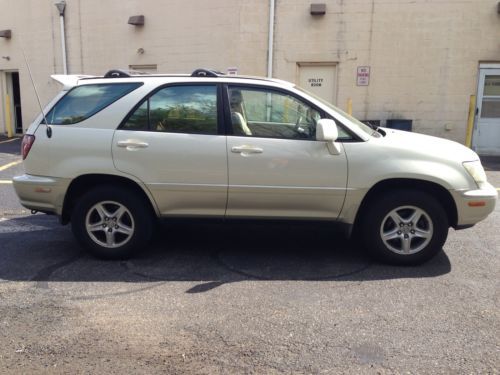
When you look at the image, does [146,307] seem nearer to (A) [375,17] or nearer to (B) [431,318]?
(B) [431,318]

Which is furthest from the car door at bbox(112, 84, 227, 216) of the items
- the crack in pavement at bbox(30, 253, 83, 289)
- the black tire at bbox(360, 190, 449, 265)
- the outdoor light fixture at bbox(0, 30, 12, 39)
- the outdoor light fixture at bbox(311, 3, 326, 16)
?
the outdoor light fixture at bbox(0, 30, 12, 39)

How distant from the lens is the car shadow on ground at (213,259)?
4402 mm

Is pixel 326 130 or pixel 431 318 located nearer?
pixel 431 318

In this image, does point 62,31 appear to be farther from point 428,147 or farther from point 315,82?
point 428,147

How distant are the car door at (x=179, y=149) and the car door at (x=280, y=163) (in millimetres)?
144

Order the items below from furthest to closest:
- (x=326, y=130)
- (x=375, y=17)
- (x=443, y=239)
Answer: (x=375, y=17) → (x=443, y=239) → (x=326, y=130)

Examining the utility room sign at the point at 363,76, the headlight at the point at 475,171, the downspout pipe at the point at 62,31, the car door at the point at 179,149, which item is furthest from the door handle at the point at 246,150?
the downspout pipe at the point at 62,31

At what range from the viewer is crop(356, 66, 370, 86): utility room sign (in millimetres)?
Result: 12469

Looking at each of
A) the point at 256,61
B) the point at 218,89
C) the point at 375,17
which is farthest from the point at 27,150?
the point at 375,17

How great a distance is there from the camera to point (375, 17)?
12234 mm

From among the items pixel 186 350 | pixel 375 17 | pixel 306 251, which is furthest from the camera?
pixel 375 17

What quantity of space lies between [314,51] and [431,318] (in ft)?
33.2

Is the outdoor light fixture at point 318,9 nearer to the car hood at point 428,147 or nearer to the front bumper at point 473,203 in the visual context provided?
the car hood at point 428,147

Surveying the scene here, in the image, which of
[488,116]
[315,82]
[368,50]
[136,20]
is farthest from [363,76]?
[136,20]
